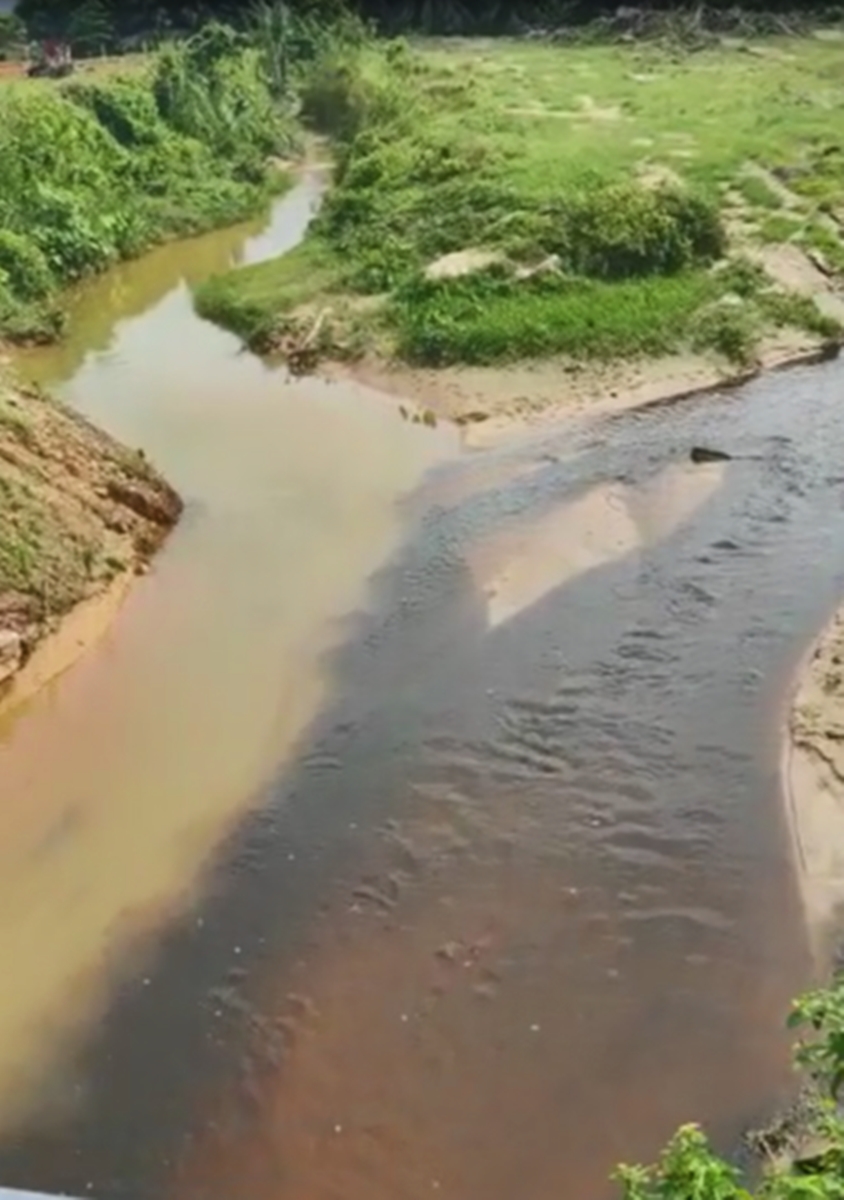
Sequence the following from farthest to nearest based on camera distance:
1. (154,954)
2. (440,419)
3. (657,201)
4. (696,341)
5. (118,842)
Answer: (657,201), (696,341), (440,419), (118,842), (154,954)

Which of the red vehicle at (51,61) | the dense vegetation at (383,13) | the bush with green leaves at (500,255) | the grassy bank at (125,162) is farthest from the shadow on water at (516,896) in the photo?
the dense vegetation at (383,13)

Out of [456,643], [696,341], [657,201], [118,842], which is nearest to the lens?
[118,842]

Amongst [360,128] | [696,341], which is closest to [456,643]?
[696,341]

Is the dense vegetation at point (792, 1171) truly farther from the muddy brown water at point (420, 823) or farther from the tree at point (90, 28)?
the tree at point (90, 28)

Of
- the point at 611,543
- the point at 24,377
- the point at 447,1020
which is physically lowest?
the point at 447,1020

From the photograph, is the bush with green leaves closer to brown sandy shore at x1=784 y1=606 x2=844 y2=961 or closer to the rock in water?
the rock in water

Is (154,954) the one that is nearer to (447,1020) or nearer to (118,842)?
(118,842)

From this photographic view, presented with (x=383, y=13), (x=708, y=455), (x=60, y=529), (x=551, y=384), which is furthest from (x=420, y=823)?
(x=383, y=13)
